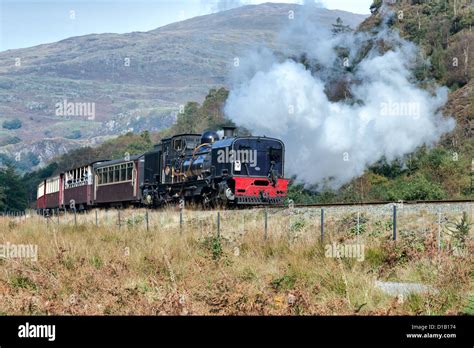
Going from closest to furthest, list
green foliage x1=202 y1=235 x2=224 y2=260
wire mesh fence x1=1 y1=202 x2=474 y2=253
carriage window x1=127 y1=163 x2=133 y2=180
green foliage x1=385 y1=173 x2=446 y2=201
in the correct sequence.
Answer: green foliage x1=202 y1=235 x2=224 y2=260 < wire mesh fence x1=1 y1=202 x2=474 y2=253 < green foliage x1=385 y1=173 x2=446 y2=201 < carriage window x1=127 y1=163 x2=133 y2=180

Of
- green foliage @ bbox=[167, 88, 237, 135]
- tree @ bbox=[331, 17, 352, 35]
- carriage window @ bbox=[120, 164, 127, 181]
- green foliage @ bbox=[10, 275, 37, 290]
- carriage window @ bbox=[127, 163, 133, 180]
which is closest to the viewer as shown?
green foliage @ bbox=[10, 275, 37, 290]

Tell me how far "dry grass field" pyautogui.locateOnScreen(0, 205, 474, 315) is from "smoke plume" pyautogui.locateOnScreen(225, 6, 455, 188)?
2218 centimetres

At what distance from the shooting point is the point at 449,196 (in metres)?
35.0

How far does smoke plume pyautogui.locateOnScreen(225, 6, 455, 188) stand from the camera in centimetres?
4178

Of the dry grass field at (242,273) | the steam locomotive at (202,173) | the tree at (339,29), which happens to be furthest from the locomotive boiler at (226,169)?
the tree at (339,29)

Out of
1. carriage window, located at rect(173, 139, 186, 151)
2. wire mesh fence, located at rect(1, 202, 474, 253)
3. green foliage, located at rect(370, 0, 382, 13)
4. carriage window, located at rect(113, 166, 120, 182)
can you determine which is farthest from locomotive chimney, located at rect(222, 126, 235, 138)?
green foliage, located at rect(370, 0, 382, 13)

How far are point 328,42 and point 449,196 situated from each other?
117 feet

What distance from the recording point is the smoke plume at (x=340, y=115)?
41.8 metres

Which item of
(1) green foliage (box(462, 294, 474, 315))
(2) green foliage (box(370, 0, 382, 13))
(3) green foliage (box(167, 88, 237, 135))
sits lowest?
(1) green foliage (box(462, 294, 474, 315))

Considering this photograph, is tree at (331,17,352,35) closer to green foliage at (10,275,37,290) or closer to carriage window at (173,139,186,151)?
carriage window at (173,139,186,151)

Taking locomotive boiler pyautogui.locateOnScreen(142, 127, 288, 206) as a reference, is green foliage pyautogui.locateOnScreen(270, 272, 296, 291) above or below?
below

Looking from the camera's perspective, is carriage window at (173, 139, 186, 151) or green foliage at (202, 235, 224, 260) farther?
carriage window at (173, 139, 186, 151)
